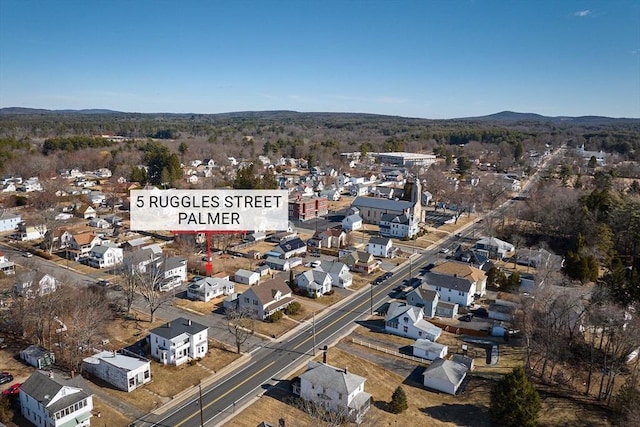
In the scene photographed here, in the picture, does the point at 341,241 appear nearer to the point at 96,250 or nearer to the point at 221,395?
the point at 96,250

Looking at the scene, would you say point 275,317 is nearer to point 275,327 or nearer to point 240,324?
point 275,327

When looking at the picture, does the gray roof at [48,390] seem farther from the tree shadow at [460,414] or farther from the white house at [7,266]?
the white house at [7,266]

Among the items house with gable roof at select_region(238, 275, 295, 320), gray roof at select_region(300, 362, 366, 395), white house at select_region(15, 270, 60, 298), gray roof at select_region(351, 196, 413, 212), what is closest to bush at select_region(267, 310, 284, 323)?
house with gable roof at select_region(238, 275, 295, 320)

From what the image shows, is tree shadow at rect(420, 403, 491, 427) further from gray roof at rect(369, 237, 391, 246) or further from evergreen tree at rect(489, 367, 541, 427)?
gray roof at rect(369, 237, 391, 246)

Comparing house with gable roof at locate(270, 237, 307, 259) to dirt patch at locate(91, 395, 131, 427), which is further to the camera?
house with gable roof at locate(270, 237, 307, 259)

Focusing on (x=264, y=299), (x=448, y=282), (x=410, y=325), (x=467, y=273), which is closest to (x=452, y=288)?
(x=448, y=282)

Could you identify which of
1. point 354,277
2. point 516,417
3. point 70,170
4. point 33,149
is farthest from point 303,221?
point 33,149
